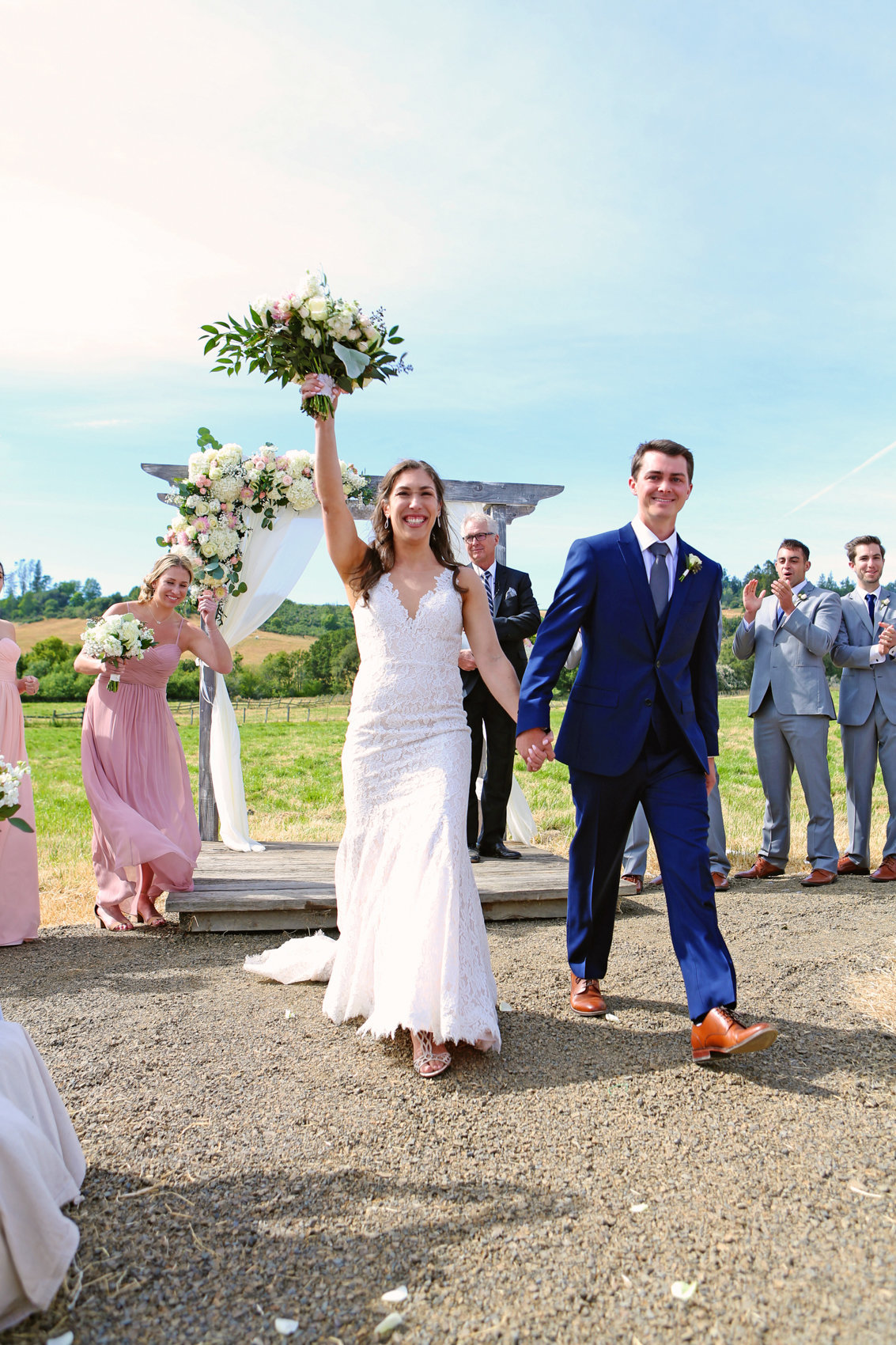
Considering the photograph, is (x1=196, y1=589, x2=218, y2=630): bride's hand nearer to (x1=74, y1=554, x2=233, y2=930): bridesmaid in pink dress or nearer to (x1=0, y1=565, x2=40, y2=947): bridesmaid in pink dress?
(x1=74, y1=554, x2=233, y2=930): bridesmaid in pink dress

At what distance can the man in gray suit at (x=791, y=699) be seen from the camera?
23.6 feet

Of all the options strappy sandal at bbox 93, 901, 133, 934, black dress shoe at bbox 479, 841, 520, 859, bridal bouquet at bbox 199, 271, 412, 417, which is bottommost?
strappy sandal at bbox 93, 901, 133, 934

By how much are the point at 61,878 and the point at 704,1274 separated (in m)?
A: 6.83

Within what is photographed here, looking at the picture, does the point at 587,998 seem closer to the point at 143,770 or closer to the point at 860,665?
the point at 143,770

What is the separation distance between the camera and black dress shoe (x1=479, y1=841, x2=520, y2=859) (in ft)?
24.7

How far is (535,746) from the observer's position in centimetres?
377

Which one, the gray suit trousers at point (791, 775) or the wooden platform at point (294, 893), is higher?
the gray suit trousers at point (791, 775)

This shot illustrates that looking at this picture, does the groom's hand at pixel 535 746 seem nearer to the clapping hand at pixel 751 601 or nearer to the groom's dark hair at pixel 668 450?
the groom's dark hair at pixel 668 450

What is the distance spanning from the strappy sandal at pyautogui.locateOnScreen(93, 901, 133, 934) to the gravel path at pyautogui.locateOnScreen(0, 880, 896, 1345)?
61.5 inches

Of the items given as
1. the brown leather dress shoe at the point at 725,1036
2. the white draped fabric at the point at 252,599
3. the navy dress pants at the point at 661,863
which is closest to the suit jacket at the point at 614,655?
the navy dress pants at the point at 661,863

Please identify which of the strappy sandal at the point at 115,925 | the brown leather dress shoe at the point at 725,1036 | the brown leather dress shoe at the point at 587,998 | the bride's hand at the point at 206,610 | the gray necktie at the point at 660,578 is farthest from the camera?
the bride's hand at the point at 206,610

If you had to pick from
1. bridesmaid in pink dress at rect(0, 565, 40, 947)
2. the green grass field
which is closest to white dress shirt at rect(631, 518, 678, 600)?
bridesmaid in pink dress at rect(0, 565, 40, 947)

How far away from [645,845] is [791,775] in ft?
4.42

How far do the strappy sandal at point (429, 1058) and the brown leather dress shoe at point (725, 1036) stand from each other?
3.10ft
